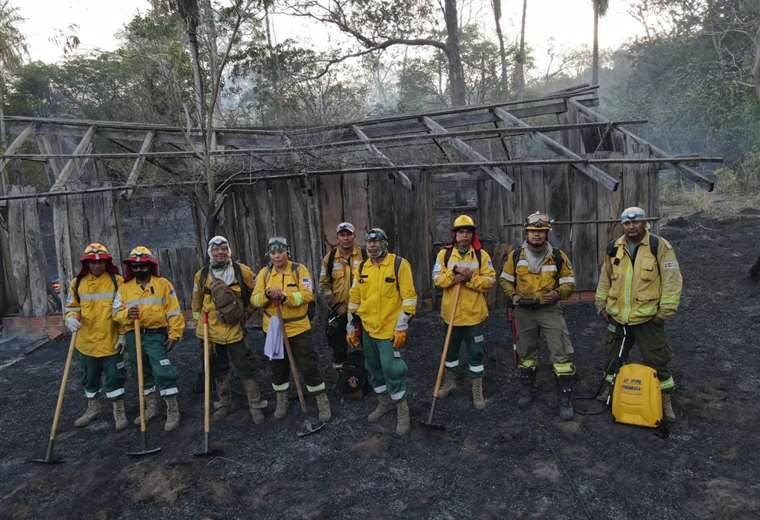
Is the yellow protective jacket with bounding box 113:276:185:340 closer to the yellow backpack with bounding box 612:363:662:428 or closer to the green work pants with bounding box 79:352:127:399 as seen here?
the green work pants with bounding box 79:352:127:399

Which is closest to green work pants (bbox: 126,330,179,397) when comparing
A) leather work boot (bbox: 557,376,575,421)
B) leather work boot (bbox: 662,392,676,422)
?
leather work boot (bbox: 557,376,575,421)

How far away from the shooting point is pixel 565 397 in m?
4.79

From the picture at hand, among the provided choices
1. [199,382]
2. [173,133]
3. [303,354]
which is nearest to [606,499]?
[303,354]

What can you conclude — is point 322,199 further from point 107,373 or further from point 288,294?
point 107,373

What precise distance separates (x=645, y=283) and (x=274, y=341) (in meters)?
3.64

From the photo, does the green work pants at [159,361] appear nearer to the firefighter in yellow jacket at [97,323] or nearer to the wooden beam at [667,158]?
the firefighter in yellow jacket at [97,323]

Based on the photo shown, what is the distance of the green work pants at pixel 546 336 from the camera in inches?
191

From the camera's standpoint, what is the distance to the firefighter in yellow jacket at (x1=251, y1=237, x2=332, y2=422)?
4872 millimetres

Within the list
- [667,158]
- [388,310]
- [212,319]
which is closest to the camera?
[388,310]

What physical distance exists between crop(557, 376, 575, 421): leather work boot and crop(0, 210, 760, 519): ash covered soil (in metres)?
0.13

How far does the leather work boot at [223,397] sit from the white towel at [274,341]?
31.6 inches

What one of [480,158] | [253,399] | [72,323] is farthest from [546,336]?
[72,323]

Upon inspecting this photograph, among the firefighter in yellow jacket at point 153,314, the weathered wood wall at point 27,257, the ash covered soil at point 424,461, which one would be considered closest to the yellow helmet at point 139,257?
the firefighter in yellow jacket at point 153,314

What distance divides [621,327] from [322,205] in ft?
15.4
